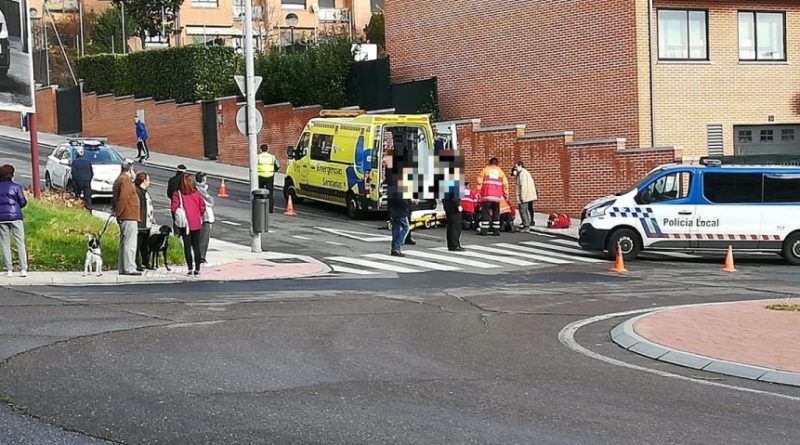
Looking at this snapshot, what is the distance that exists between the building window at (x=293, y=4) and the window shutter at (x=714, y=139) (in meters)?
38.7

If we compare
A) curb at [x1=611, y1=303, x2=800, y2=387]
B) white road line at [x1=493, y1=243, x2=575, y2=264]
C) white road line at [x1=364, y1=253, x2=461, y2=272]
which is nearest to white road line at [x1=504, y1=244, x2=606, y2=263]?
white road line at [x1=493, y1=243, x2=575, y2=264]

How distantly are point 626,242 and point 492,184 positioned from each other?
423cm

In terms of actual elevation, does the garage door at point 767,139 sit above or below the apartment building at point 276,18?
below

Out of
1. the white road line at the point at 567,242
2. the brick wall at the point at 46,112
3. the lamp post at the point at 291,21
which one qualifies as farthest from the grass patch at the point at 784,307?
the brick wall at the point at 46,112

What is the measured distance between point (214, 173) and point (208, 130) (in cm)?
497

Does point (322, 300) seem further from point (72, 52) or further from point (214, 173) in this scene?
point (72, 52)

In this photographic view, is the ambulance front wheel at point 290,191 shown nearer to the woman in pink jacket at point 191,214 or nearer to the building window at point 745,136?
the woman in pink jacket at point 191,214

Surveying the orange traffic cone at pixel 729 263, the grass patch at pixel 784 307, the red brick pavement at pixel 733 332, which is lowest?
the orange traffic cone at pixel 729 263

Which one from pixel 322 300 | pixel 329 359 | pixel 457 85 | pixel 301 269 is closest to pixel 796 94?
pixel 457 85

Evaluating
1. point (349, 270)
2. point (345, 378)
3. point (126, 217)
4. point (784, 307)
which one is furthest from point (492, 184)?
point (345, 378)

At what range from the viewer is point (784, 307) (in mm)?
13320

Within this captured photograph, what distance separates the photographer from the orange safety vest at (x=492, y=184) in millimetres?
24422

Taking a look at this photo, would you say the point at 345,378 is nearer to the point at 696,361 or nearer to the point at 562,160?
the point at 696,361

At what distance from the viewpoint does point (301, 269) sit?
18844 mm
